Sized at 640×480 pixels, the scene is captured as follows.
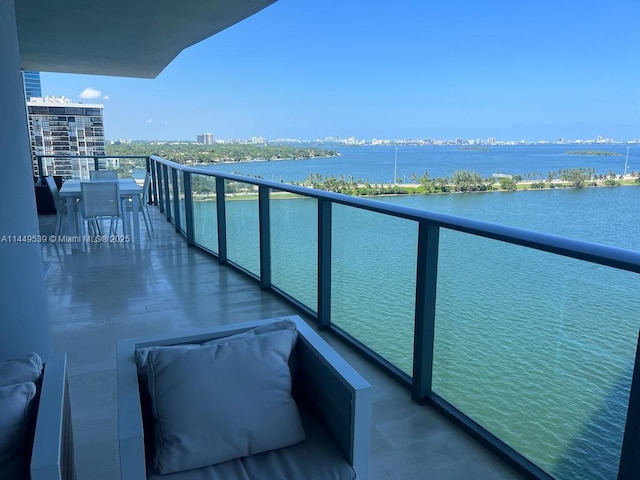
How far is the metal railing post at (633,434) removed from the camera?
4.95 feet

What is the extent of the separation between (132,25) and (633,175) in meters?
6.77

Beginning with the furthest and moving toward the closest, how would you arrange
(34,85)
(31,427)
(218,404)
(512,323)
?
1. (34,85)
2. (512,323)
3. (218,404)
4. (31,427)

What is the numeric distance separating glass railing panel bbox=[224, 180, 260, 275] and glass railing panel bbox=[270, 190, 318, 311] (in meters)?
0.35

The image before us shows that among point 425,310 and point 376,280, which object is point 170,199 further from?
point 425,310

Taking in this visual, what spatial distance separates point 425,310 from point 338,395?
3.81 ft

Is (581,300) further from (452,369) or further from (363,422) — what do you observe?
(363,422)

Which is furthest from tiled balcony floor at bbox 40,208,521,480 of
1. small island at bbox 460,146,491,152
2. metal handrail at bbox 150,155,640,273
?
small island at bbox 460,146,491,152

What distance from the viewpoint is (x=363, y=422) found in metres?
1.39

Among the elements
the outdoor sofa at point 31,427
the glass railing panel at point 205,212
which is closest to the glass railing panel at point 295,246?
the glass railing panel at point 205,212

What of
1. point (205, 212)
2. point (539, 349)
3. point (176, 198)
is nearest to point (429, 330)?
point (539, 349)

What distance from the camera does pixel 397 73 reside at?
3334 cm

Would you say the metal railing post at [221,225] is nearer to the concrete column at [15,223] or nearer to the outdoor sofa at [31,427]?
the concrete column at [15,223]

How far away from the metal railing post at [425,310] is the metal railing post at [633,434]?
41.6 inches

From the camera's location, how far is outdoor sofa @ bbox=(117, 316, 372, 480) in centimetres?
139
